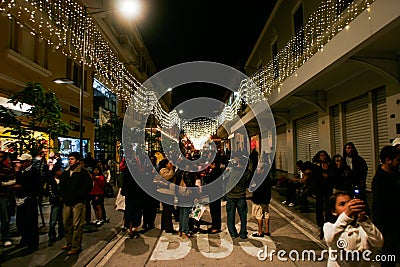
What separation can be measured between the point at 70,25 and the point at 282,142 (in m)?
15.9

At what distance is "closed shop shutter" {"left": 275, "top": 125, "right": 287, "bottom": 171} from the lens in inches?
871

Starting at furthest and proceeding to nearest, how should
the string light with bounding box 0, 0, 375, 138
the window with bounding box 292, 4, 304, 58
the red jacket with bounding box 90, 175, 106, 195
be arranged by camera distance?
the window with bounding box 292, 4, 304, 58 < the string light with bounding box 0, 0, 375, 138 < the red jacket with bounding box 90, 175, 106, 195

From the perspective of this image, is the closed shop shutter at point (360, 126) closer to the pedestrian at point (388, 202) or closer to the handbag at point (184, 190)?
the handbag at point (184, 190)

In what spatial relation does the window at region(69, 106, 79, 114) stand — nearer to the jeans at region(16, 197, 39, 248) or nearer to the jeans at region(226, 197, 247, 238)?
the jeans at region(16, 197, 39, 248)

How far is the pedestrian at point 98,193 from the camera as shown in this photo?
7804mm

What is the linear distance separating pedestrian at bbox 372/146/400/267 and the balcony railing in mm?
5410

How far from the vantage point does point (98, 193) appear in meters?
7.84

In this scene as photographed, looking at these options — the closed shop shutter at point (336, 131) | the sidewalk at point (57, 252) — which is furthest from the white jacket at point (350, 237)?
the closed shop shutter at point (336, 131)

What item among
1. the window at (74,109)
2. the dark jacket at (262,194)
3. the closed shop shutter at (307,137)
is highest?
the window at (74,109)

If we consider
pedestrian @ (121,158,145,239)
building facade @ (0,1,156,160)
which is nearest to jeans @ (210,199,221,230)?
pedestrian @ (121,158,145,239)

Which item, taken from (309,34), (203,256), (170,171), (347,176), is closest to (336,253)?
(203,256)

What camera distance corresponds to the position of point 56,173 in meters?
7.14

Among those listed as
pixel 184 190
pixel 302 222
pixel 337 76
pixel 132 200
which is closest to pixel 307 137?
pixel 337 76

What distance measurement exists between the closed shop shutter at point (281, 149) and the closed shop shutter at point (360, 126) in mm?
9347
